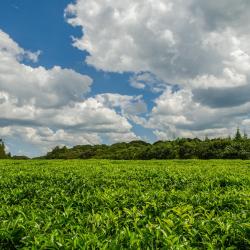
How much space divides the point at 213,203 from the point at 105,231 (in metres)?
3.41

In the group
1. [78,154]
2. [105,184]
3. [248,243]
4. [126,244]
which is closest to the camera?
[126,244]

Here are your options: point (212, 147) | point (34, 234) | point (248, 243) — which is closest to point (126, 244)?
point (34, 234)

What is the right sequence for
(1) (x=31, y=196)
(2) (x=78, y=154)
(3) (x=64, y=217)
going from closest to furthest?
(3) (x=64, y=217), (1) (x=31, y=196), (2) (x=78, y=154)

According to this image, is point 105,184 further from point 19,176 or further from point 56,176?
point 19,176

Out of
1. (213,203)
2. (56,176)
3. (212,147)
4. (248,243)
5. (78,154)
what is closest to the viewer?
(248,243)

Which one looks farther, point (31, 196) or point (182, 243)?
point (31, 196)

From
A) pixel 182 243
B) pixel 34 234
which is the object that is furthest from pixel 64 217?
pixel 182 243

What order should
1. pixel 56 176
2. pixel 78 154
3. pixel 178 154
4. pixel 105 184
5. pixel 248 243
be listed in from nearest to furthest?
pixel 248 243 → pixel 105 184 → pixel 56 176 → pixel 178 154 → pixel 78 154

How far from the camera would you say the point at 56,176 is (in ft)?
46.5

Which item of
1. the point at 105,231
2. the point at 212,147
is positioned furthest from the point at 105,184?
the point at 212,147

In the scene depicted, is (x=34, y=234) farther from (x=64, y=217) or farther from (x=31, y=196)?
(x=31, y=196)

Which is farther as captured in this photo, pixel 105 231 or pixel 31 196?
pixel 31 196

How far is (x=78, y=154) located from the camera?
95.0 m

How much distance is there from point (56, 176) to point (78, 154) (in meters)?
81.6
